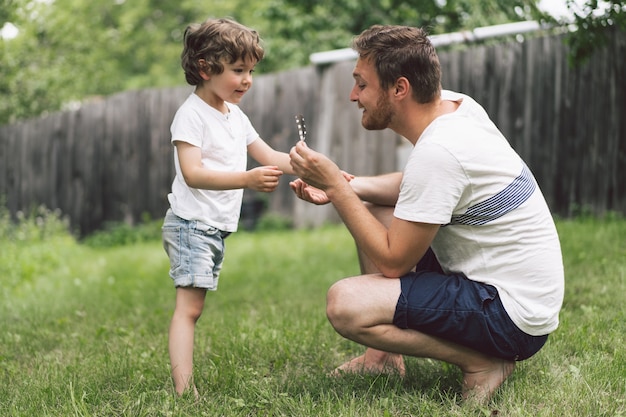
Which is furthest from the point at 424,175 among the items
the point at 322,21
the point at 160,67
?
the point at 160,67

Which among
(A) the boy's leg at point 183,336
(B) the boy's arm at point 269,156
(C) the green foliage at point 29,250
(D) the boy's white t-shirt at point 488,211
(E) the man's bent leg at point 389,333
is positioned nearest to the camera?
(D) the boy's white t-shirt at point 488,211

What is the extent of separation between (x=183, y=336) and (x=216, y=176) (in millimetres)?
666

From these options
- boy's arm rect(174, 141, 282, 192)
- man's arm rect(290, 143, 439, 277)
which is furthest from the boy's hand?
man's arm rect(290, 143, 439, 277)

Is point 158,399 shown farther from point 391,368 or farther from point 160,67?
point 160,67

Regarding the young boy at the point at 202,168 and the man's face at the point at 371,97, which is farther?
the young boy at the point at 202,168

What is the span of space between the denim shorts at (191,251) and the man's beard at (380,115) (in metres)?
0.79

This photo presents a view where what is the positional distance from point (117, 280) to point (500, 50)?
4.39m

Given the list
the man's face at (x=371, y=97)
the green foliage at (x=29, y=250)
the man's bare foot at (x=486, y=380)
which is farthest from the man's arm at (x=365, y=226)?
the green foliage at (x=29, y=250)

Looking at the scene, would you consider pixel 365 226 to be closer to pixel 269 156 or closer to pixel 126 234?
pixel 269 156

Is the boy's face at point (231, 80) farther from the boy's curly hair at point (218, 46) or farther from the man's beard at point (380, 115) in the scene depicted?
the man's beard at point (380, 115)

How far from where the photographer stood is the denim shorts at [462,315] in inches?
95.7

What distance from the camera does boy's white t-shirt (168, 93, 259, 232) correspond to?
9.29 ft

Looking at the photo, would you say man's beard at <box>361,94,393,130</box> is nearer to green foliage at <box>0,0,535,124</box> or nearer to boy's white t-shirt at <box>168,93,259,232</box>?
boy's white t-shirt at <box>168,93,259,232</box>

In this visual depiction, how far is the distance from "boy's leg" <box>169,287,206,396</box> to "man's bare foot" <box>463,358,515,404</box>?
1.05 m
